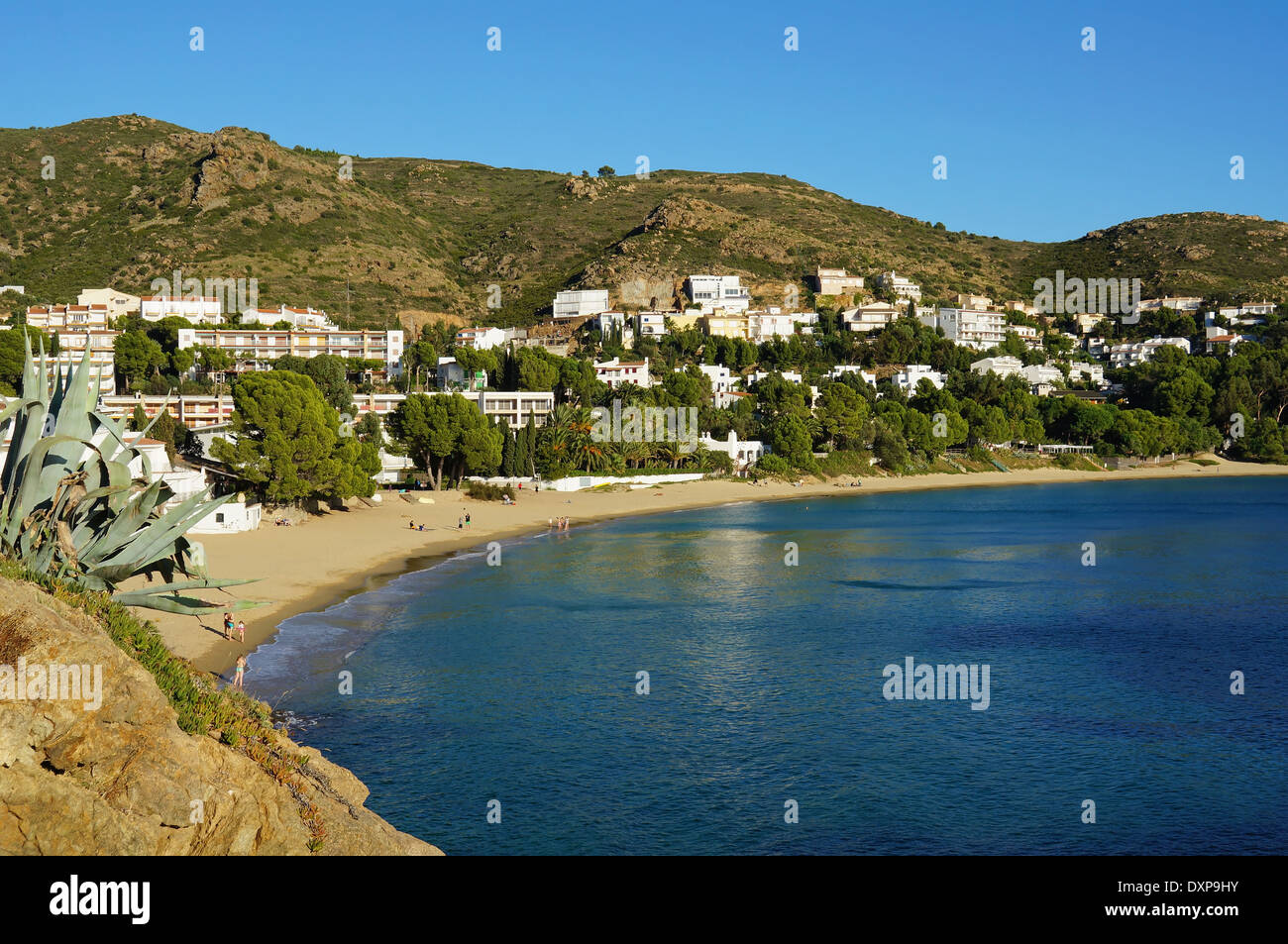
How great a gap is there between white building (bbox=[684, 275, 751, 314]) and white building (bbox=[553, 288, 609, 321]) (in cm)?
1373

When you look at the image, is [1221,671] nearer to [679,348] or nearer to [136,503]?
[136,503]

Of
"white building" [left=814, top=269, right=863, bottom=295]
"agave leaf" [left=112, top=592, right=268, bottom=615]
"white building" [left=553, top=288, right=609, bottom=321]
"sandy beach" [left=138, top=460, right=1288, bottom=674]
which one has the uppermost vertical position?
"white building" [left=814, top=269, right=863, bottom=295]

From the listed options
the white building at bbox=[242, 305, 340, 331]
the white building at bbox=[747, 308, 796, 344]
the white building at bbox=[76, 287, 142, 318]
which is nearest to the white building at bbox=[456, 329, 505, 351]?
the white building at bbox=[242, 305, 340, 331]

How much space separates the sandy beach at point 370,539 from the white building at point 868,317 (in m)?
55.8

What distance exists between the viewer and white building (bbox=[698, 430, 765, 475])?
327 feet

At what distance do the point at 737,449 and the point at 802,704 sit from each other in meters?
73.0

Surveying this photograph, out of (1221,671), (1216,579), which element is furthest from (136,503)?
(1216,579)

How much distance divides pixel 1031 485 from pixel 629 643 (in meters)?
83.1

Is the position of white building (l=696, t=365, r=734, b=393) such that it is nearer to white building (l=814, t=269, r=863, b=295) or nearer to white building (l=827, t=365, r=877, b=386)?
white building (l=827, t=365, r=877, b=386)

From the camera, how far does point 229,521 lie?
49.4 m

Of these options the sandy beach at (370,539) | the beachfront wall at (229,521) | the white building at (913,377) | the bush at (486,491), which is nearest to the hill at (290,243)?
the white building at (913,377)

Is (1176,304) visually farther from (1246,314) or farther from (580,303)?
(580,303)

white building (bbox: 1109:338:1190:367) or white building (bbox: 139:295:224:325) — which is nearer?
white building (bbox: 139:295:224:325)

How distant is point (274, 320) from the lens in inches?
4680
